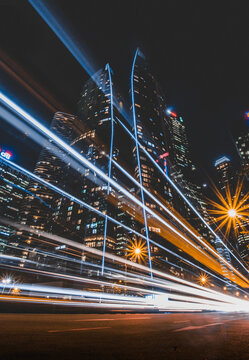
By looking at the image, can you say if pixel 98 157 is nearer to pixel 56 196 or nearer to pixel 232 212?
pixel 56 196

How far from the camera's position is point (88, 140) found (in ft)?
362

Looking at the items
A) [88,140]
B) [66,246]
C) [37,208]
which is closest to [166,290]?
[66,246]

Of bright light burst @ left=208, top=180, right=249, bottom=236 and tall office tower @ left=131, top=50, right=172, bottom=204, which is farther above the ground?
tall office tower @ left=131, top=50, right=172, bottom=204

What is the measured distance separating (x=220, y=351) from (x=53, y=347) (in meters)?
3.39

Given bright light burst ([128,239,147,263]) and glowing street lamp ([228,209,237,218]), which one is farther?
bright light burst ([128,239,147,263])

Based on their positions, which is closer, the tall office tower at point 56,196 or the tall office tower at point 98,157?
the tall office tower at point 98,157

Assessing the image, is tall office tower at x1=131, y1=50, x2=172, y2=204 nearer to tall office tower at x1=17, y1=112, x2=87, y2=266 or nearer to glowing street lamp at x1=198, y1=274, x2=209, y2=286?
glowing street lamp at x1=198, y1=274, x2=209, y2=286

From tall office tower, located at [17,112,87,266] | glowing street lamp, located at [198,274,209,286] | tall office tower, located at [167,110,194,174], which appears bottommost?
glowing street lamp, located at [198,274,209,286]

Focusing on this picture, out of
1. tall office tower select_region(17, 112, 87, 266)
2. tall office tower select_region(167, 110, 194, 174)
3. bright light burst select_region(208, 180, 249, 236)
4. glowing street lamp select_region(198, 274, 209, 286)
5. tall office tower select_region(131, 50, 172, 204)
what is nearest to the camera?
bright light burst select_region(208, 180, 249, 236)

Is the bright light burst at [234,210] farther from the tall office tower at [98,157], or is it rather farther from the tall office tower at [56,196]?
the tall office tower at [56,196]

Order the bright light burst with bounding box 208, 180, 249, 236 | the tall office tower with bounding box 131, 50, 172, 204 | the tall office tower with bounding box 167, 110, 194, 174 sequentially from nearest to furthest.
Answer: the bright light burst with bounding box 208, 180, 249, 236 → the tall office tower with bounding box 131, 50, 172, 204 → the tall office tower with bounding box 167, 110, 194, 174

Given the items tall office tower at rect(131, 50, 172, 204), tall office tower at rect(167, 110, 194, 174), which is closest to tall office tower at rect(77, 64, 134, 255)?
tall office tower at rect(131, 50, 172, 204)

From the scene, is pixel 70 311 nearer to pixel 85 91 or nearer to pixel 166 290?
pixel 166 290

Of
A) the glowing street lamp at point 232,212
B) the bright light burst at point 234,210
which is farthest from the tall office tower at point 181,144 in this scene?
the glowing street lamp at point 232,212
